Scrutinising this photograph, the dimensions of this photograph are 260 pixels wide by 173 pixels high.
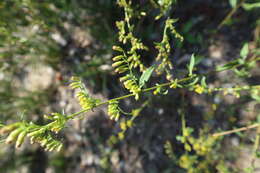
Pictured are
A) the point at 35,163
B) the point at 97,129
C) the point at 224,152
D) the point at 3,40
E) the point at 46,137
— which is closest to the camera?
the point at 46,137

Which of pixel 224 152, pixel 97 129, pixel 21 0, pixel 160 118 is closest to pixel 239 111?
pixel 224 152

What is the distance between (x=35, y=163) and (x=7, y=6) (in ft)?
5.11

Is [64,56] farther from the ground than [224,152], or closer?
farther from the ground

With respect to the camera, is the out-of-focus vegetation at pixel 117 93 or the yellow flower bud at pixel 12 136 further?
the out-of-focus vegetation at pixel 117 93

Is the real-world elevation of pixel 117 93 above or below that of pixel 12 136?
above

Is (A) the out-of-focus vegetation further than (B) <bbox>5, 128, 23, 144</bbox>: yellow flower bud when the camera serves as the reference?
Yes

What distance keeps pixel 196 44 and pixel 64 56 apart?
4.13 feet

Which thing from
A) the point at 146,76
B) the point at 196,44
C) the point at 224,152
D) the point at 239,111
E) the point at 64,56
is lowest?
the point at 224,152

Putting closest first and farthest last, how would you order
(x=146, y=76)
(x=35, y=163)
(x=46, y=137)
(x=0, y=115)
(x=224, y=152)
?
1. (x=46, y=137)
2. (x=146, y=76)
3. (x=0, y=115)
4. (x=224, y=152)
5. (x=35, y=163)

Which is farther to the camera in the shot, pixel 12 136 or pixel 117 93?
pixel 117 93

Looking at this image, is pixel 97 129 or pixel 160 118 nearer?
pixel 160 118

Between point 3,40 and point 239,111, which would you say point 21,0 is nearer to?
point 3,40

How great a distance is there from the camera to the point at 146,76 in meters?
0.74

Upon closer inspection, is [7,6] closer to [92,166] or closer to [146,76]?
[146,76]
